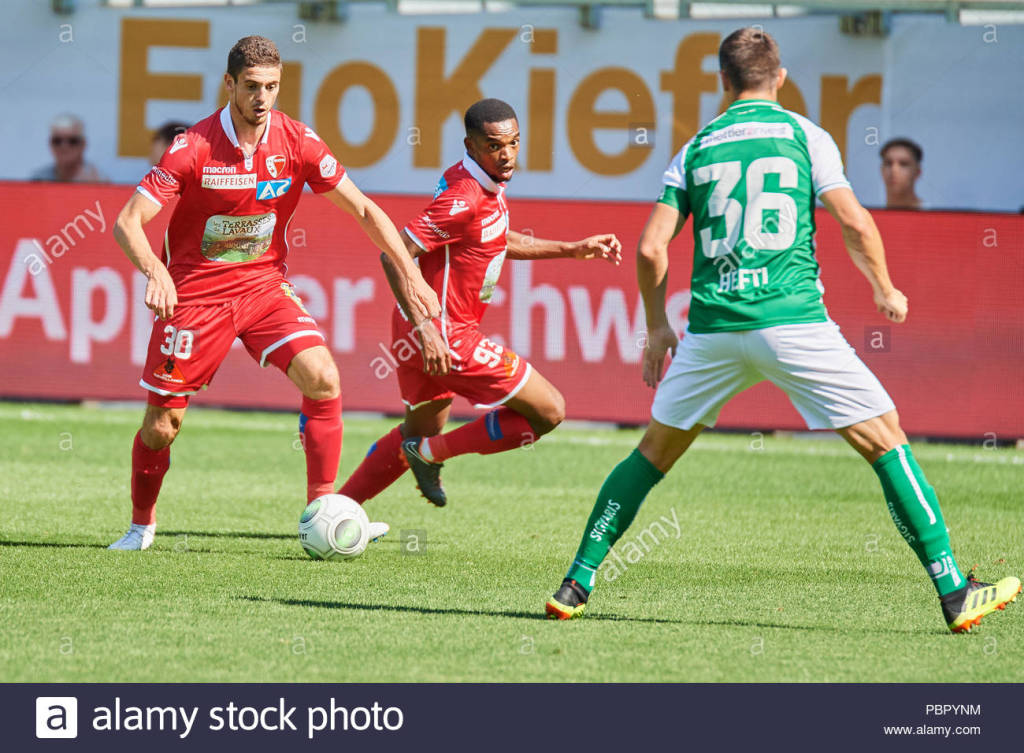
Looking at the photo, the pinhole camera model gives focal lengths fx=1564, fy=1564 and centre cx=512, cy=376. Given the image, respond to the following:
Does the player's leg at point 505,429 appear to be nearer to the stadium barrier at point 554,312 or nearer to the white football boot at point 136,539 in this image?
the white football boot at point 136,539

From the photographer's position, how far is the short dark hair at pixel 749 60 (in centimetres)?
557

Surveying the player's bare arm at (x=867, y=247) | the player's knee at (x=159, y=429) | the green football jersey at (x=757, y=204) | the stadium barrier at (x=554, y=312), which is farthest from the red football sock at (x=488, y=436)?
the stadium barrier at (x=554, y=312)

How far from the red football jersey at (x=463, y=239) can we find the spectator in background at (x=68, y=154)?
32.3ft

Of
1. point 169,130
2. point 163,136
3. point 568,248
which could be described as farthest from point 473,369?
point 163,136

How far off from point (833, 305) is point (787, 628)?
7.40 metres

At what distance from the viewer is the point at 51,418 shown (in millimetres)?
12969

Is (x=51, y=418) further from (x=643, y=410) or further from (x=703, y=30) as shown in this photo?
(x=703, y=30)

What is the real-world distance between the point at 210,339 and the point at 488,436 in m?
1.45

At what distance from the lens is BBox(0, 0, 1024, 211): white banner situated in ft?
53.1

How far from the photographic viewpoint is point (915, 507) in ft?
18.0

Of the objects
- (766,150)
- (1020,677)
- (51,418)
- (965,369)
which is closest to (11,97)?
(51,418)

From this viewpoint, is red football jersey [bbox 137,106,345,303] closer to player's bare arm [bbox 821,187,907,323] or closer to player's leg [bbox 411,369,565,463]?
player's leg [bbox 411,369,565,463]

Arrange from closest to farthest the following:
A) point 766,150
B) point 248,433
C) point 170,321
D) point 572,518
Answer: point 766,150, point 170,321, point 572,518, point 248,433

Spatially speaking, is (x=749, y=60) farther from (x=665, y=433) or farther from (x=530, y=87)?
(x=530, y=87)
